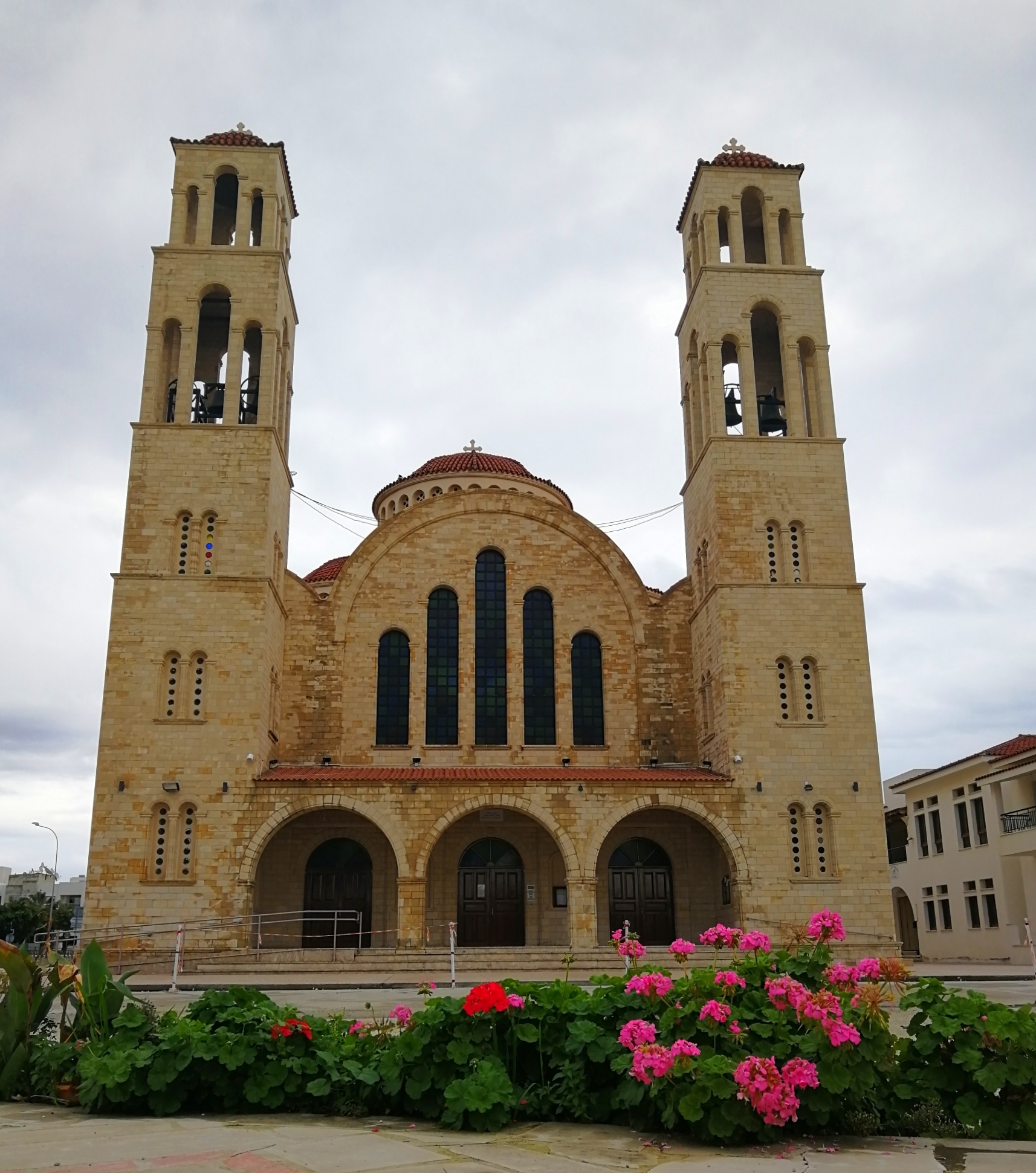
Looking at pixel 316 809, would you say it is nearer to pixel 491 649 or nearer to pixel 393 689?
pixel 393 689

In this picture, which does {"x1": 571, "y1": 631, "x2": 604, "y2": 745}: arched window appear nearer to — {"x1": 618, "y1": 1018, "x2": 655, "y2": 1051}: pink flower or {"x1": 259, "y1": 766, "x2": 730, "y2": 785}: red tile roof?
{"x1": 259, "y1": 766, "x2": 730, "y2": 785}: red tile roof

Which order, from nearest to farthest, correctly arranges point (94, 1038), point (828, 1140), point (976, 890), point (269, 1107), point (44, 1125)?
1. point (828, 1140)
2. point (44, 1125)
3. point (269, 1107)
4. point (94, 1038)
5. point (976, 890)

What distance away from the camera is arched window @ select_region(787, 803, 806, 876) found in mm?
23047

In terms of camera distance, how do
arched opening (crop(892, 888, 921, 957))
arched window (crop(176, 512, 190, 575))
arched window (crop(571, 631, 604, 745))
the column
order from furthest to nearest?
arched opening (crop(892, 888, 921, 957)) < arched window (crop(571, 631, 604, 745)) < the column < arched window (crop(176, 512, 190, 575))

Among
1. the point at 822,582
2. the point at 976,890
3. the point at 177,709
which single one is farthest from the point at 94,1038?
the point at 976,890

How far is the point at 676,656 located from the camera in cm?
2672

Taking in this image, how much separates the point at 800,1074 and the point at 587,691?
20.8 m

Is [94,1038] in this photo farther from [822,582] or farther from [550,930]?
[822,582]

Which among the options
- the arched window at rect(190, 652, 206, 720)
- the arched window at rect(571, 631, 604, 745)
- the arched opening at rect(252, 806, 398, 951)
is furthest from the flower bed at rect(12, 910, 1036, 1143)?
the arched window at rect(571, 631, 604, 745)

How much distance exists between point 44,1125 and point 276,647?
19558 mm

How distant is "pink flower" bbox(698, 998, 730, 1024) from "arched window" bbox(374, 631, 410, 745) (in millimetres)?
19884

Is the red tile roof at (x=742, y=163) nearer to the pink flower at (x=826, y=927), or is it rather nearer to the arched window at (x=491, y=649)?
the arched window at (x=491, y=649)

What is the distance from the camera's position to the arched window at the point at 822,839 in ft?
75.6

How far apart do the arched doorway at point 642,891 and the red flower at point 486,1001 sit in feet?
62.2
